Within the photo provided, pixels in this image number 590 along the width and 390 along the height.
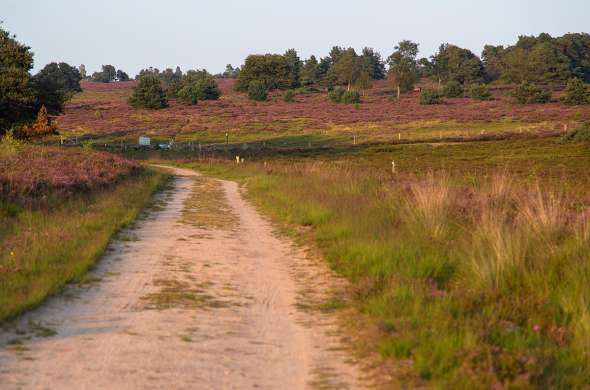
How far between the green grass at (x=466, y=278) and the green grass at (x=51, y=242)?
3373mm

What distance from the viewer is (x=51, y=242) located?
1095 cm

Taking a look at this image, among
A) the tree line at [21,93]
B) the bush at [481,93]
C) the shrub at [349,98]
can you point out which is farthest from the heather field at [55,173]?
the bush at [481,93]

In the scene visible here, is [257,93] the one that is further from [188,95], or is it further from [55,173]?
[55,173]

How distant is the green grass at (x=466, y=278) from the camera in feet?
19.1

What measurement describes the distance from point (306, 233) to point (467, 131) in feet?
197

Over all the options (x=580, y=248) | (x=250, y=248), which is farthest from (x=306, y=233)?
(x=580, y=248)

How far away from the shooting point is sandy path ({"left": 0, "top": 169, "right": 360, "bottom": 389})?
5.79 m

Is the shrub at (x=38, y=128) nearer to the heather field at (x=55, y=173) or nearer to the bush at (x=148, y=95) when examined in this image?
the heather field at (x=55, y=173)

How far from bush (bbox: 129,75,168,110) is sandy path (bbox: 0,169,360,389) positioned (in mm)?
Result: 92371

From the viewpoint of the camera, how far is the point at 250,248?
40.3 ft

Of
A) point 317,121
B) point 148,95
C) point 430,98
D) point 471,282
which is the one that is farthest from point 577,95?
point 471,282

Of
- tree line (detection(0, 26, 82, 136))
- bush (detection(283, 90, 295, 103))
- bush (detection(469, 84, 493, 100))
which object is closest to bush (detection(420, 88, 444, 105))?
bush (detection(469, 84, 493, 100))

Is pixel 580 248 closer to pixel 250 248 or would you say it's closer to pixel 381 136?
pixel 250 248

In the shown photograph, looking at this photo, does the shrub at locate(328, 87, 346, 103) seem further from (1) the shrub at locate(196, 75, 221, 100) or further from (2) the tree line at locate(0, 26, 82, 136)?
(2) the tree line at locate(0, 26, 82, 136)
